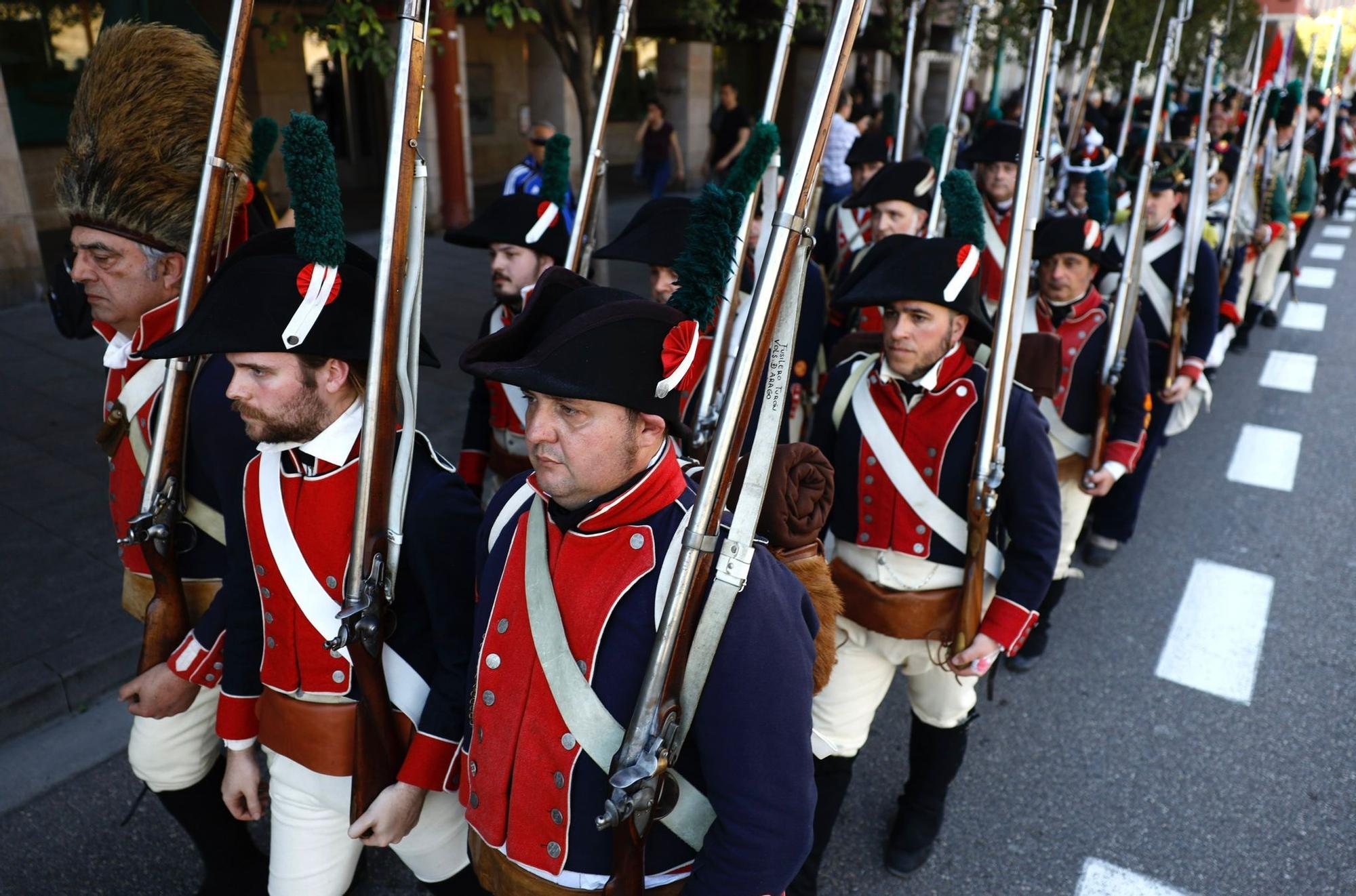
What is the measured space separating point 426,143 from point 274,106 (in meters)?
1.87

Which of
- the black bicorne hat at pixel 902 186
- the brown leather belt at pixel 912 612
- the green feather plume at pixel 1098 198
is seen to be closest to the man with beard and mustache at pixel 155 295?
the brown leather belt at pixel 912 612

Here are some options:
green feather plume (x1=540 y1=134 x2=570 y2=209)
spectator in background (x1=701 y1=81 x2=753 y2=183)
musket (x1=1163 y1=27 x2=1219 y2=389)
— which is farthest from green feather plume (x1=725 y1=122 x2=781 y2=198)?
spectator in background (x1=701 y1=81 x2=753 y2=183)

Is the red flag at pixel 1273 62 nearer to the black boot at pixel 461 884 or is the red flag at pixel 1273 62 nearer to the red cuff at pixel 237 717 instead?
the black boot at pixel 461 884

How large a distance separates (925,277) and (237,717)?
2130mm

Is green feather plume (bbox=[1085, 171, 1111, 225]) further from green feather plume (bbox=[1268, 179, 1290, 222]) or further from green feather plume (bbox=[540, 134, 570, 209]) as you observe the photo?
→ green feather plume (bbox=[1268, 179, 1290, 222])

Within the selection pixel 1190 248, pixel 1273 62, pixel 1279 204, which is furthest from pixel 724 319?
pixel 1273 62

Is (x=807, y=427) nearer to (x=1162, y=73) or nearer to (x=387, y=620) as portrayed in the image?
(x=1162, y=73)

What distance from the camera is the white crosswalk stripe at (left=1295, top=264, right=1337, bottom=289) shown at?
12.8 m

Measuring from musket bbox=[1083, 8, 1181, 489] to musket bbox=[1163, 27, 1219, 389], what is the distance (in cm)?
92

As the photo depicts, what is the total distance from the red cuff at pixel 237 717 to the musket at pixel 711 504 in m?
1.10

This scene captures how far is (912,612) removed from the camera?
121 inches

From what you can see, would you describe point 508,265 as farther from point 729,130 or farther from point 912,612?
point 729,130

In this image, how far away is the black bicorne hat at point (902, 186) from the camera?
5.13m

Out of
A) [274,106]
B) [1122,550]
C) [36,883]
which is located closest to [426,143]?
[274,106]
